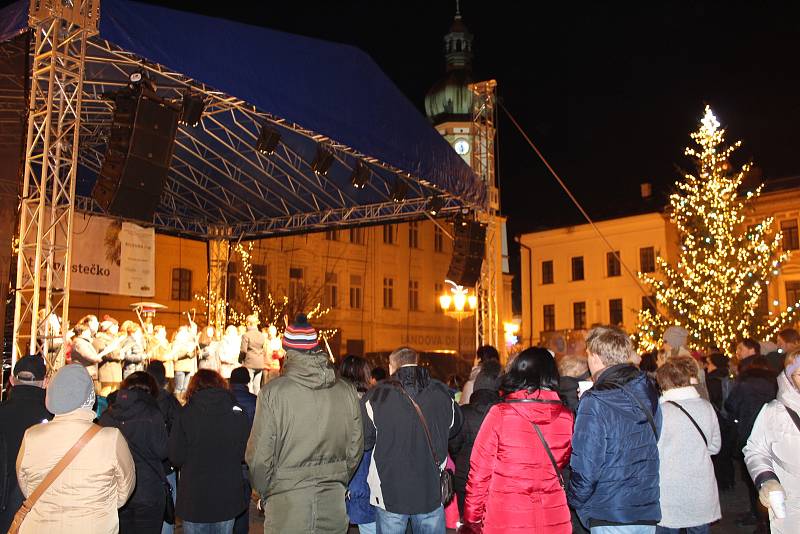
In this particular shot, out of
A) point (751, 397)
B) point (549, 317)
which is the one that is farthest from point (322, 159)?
point (549, 317)

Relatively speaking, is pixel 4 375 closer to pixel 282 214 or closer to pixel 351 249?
pixel 282 214

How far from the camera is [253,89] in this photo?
501 inches

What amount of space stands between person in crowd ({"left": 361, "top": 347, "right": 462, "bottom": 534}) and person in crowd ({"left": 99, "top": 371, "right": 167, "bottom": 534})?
1.45 metres

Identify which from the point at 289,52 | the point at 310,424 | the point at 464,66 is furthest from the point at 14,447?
the point at 464,66

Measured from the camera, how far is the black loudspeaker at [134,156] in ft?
37.9

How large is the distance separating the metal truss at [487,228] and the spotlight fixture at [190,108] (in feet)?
28.2

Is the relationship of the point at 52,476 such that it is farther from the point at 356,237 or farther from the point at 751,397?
the point at 356,237

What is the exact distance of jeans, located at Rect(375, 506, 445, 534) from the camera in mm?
5168

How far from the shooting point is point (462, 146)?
47.8m

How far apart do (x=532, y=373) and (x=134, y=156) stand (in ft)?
30.1

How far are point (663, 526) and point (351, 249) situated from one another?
3577 centimetres

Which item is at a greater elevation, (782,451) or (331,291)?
(331,291)

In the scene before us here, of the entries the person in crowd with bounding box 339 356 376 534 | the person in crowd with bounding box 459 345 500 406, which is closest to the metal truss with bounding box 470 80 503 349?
the person in crowd with bounding box 459 345 500 406

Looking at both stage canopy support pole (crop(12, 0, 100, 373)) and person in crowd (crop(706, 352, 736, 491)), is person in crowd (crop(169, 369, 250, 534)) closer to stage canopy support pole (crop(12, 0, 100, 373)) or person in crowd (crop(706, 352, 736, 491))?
stage canopy support pole (crop(12, 0, 100, 373))
